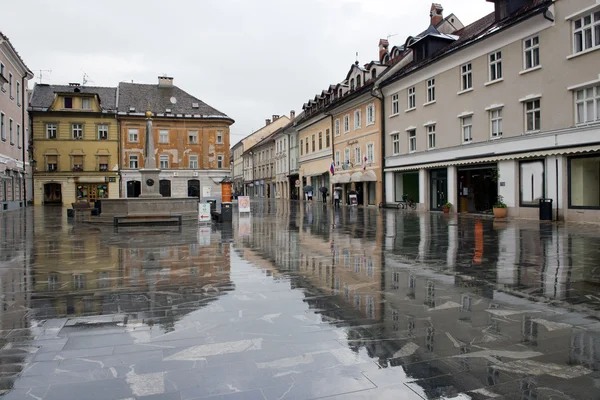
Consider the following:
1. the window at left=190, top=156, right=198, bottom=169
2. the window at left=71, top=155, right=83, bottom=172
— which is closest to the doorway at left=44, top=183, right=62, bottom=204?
the window at left=71, top=155, right=83, bottom=172

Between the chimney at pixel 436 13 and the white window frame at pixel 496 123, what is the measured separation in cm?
1424

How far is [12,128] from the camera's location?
36.8 m

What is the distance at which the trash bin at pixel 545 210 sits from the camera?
19828 millimetres

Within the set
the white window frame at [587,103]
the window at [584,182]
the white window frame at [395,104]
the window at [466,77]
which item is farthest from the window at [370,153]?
the white window frame at [587,103]

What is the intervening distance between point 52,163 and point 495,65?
47.5 meters

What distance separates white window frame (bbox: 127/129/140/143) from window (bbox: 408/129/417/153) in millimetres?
36140

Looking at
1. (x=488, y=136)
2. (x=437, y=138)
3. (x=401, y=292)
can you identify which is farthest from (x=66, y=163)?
(x=401, y=292)

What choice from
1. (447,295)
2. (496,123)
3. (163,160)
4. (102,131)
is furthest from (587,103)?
(102,131)

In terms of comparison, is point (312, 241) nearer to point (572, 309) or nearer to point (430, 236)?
point (430, 236)

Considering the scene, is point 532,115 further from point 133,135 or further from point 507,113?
point 133,135

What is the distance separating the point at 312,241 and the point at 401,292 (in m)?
6.70

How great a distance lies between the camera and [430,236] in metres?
14.4

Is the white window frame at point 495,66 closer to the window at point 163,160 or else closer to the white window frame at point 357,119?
the white window frame at point 357,119

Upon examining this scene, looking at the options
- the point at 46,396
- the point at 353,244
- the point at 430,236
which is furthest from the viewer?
the point at 430,236
